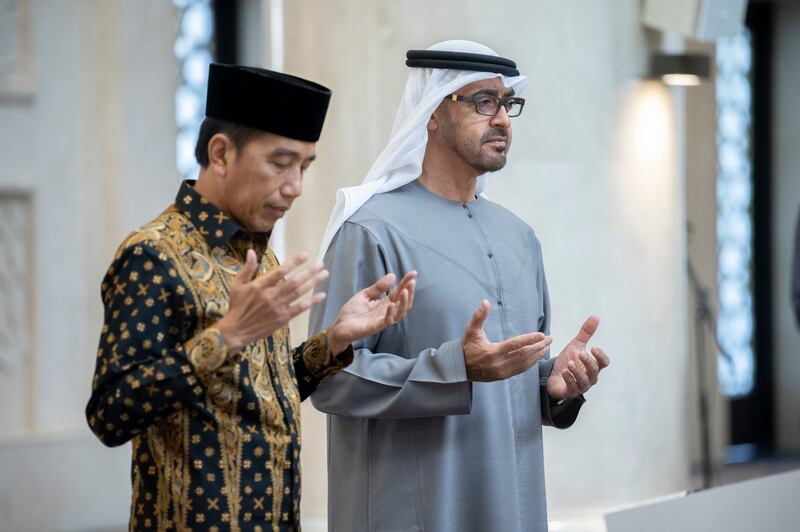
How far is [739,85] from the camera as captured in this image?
412 inches

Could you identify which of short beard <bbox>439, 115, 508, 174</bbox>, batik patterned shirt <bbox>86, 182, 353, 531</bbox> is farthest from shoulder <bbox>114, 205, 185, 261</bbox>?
short beard <bbox>439, 115, 508, 174</bbox>

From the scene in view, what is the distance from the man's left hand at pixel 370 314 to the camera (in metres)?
2.66

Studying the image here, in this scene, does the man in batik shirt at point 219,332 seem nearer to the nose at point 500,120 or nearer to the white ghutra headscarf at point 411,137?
the white ghutra headscarf at point 411,137

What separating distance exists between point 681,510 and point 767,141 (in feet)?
26.0

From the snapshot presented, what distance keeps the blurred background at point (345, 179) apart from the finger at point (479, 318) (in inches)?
119

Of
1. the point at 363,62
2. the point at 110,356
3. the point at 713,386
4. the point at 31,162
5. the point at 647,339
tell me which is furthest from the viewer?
the point at 713,386

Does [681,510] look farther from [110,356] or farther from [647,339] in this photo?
[647,339]

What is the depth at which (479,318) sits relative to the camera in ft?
9.41

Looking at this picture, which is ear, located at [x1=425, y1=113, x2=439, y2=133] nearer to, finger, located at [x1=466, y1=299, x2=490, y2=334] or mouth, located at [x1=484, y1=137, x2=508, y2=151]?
mouth, located at [x1=484, y1=137, x2=508, y2=151]

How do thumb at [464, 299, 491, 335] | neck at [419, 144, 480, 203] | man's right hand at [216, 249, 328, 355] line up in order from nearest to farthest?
man's right hand at [216, 249, 328, 355] < thumb at [464, 299, 491, 335] < neck at [419, 144, 480, 203]

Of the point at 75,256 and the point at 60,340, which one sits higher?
the point at 75,256

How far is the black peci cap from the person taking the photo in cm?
243

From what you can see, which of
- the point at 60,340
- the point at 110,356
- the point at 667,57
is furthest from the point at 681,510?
the point at 60,340

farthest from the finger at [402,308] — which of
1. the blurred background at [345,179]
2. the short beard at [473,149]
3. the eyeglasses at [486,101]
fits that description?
the blurred background at [345,179]
